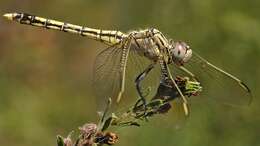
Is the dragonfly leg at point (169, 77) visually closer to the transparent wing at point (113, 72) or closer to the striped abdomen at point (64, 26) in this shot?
the transparent wing at point (113, 72)

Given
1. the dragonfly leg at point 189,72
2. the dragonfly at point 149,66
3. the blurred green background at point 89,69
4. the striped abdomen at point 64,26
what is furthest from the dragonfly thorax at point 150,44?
the blurred green background at point 89,69

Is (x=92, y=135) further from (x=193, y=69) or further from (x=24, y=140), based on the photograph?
(x=24, y=140)

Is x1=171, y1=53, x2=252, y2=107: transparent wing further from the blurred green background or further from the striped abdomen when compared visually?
the blurred green background

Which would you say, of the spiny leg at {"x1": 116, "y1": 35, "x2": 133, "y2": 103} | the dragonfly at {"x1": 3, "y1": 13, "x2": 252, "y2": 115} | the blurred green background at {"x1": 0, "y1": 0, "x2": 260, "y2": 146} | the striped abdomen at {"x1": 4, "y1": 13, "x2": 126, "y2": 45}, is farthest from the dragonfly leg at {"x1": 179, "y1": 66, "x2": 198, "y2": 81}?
the blurred green background at {"x1": 0, "y1": 0, "x2": 260, "y2": 146}

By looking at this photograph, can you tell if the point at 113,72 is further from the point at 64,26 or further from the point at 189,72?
the point at 64,26

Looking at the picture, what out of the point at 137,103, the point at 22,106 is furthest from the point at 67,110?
the point at 137,103

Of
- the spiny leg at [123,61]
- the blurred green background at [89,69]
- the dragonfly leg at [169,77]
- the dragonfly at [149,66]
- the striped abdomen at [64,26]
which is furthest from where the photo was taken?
the blurred green background at [89,69]
